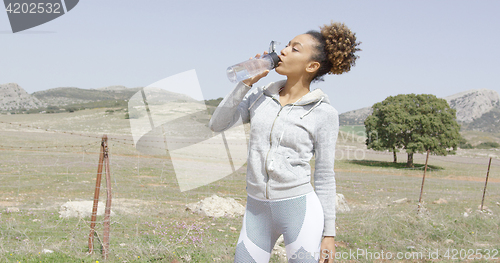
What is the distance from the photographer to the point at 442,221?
5.74m

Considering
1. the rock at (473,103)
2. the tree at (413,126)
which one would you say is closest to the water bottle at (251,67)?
the tree at (413,126)

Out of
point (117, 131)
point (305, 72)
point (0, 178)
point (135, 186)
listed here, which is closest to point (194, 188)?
point (135, 186)

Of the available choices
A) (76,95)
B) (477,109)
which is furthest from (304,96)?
(477,109)

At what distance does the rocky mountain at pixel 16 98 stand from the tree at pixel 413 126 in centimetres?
8491

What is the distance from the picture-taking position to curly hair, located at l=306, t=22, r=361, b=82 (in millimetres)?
1894

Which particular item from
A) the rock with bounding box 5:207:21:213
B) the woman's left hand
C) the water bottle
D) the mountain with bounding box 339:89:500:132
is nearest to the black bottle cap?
the water bottle

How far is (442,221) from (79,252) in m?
5.31

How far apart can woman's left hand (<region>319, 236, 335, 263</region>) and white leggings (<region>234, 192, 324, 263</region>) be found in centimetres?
5

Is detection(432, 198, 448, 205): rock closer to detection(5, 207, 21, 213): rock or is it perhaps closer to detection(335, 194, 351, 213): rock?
detection(335, 194, 351, 213): rock

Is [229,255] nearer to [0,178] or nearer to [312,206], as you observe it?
[312,206]

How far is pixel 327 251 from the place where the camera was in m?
1.82

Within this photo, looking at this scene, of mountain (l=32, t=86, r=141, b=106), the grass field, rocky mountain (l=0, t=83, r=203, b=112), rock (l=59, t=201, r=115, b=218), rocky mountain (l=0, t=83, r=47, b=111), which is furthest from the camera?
mountain (l=32, t=86, r=141, b=106)

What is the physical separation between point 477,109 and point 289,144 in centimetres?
17827

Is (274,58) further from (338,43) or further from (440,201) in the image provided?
(440,201)
